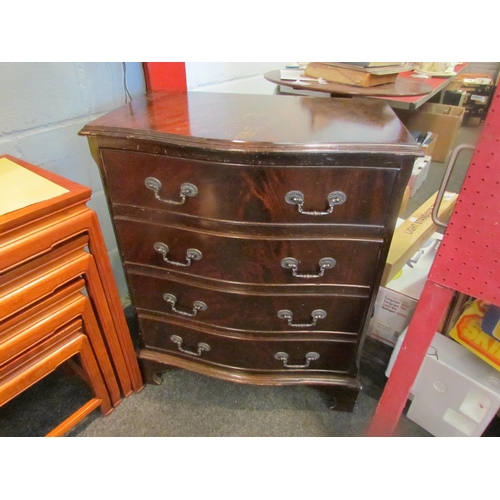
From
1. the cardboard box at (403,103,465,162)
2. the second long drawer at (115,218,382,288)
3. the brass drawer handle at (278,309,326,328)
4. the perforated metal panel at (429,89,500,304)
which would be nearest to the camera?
the perforated metal panel at (429,89,500,304)

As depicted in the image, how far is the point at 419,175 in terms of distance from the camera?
2.01 meters

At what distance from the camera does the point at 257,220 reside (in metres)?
0.79

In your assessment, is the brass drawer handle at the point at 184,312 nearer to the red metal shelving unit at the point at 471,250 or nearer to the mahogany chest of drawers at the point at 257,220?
the mahogany chest of drawers at the point at 257,220

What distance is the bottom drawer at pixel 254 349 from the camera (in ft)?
3.27

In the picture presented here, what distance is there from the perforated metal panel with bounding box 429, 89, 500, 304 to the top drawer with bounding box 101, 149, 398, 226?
15 centimetres

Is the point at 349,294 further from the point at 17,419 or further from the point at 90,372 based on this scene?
the point at 17,419

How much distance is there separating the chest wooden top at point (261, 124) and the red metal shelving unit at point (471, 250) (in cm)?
15

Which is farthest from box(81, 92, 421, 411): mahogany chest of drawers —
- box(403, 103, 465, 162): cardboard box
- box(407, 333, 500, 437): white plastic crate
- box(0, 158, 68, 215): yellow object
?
box(403, 103, 465, 162): cardboard box

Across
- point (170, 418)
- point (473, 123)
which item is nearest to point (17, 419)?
Answer: point (170, 418)

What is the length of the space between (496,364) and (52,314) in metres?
1.09

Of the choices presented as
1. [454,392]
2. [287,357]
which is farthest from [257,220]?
[454,392]

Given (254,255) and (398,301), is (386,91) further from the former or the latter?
(254,255)

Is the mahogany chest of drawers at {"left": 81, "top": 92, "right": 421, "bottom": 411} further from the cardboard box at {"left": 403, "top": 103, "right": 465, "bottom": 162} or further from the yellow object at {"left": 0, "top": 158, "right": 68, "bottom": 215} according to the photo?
the cardboard box at {"left": 403, "top": 103, "right": 465, "bottom": 162}

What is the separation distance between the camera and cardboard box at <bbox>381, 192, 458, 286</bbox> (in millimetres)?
1108
